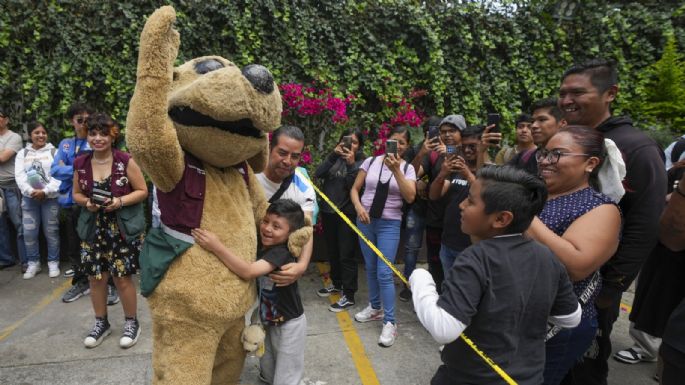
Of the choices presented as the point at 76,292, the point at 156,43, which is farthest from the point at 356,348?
the point at 76,292

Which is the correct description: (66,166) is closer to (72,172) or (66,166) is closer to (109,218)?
(72,172)

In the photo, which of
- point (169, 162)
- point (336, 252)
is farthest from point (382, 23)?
point (169, 162)

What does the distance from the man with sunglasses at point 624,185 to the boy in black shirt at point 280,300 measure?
5.55 ft

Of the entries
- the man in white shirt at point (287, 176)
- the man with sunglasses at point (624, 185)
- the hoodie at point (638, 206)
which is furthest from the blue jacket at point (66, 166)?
the hoodie at point (638, 206)

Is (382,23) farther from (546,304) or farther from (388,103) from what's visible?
(546,304)

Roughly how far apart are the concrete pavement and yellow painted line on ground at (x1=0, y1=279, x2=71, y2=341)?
0.03 feet

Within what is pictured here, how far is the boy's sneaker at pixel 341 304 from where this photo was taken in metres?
4.22

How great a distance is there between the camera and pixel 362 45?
20.1 feet

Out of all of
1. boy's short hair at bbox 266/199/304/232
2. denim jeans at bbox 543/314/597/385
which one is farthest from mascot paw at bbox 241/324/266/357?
denim jeans at bbox 543/314/597/385

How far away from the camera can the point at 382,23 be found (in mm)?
6117

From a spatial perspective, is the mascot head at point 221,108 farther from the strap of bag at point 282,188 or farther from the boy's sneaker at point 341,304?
the boy's sneaker at point 341,304

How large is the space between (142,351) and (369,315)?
205 centimetres

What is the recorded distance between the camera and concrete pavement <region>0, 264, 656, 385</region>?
10.1 ft

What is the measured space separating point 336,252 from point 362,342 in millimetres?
1213
